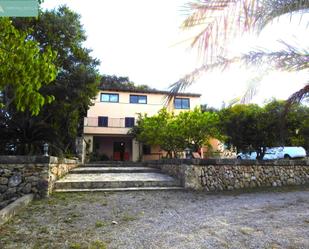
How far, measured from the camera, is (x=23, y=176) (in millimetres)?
6801

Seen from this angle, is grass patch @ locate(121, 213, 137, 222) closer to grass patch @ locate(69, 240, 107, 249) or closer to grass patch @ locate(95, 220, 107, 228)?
grass patch @ locate(95, 220, 107, 228)

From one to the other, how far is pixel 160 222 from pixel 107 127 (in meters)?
18.1

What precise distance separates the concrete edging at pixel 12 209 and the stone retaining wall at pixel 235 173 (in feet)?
15.4

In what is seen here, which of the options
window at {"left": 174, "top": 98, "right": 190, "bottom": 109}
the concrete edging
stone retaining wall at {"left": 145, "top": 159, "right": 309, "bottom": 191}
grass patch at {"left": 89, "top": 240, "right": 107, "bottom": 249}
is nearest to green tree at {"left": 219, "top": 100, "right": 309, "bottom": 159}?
stone retaining wall at {"left": 145, "top": 159, "right": 309, "bottom": 191}

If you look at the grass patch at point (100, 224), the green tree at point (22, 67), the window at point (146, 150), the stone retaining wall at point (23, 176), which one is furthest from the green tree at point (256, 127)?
the window at point (146, 150)

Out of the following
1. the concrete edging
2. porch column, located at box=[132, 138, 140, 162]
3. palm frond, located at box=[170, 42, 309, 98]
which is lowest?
the concrete edging

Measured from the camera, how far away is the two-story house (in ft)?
72.7

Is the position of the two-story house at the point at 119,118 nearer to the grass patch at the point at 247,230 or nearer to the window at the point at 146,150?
the window at the point at 146,150

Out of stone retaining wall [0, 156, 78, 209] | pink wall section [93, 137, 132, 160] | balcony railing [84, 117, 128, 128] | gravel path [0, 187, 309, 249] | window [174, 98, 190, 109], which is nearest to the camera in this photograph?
gravel path [0, 187, 309, 249]

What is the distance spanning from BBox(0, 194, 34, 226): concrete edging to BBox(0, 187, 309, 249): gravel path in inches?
5.4

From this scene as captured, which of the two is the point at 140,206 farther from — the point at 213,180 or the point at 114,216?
the point at 213,180

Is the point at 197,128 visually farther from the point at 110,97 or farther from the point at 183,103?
the point at 110,97

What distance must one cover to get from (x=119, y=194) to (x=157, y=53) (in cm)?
515

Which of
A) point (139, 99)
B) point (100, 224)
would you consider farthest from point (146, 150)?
point (100, 224)
